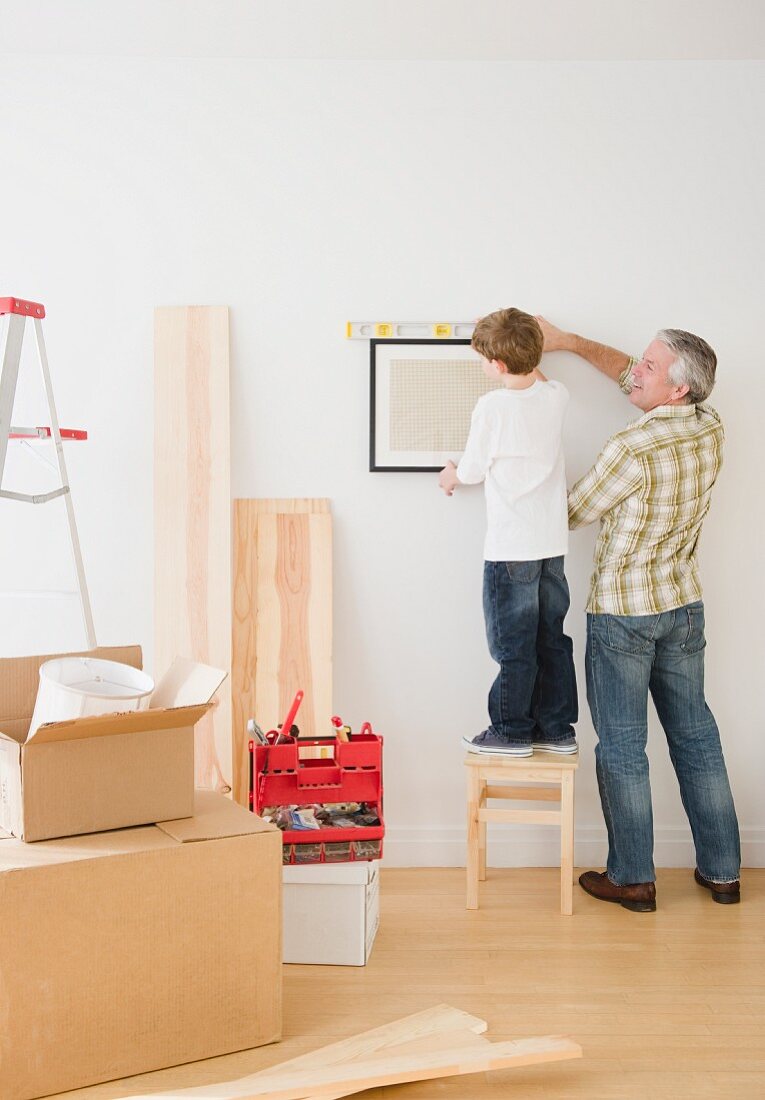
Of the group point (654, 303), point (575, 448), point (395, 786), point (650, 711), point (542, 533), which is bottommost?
point (395, 786)

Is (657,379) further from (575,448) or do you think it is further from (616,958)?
(616,958)

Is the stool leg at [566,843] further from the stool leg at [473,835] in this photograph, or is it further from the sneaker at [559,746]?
the stool leg at [473,835]

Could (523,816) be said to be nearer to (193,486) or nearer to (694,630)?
(694,630)

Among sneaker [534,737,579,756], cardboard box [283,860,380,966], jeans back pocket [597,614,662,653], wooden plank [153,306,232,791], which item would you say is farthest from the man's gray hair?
cardboard box [283,860,380,966]

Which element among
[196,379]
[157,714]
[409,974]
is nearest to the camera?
[157,714]

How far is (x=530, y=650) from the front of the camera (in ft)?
9.99

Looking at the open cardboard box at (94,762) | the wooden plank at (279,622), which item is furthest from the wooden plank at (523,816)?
the open cardboard box at (94,762)

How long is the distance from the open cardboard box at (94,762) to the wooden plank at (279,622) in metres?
1.02

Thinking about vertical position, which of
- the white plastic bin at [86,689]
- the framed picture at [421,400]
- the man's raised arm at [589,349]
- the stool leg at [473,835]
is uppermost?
the man's raised arm at [589,349]

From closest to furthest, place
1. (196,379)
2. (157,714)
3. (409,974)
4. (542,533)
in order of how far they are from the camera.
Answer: (157,714)
(409,974)
(542,533)
(196,379)

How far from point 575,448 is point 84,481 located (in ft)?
5.45

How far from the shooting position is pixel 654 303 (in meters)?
3.34

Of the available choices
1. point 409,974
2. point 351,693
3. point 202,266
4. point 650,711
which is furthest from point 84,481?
point 650,711

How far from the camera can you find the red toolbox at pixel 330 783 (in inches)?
104
